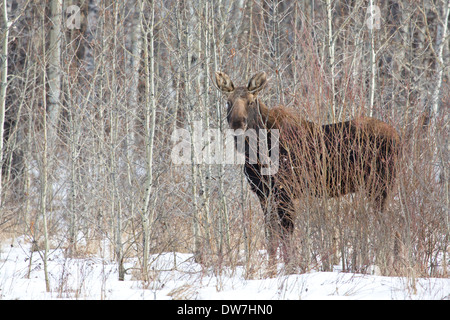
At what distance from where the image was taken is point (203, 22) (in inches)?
273

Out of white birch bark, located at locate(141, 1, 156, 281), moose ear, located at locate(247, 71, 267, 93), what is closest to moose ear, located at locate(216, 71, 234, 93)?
moose ear, located at locate(247, 71, 267, 93)

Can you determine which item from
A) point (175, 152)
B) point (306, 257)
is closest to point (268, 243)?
point (306, 257)

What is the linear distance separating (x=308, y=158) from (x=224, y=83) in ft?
4.91

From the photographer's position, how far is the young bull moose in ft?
20.6

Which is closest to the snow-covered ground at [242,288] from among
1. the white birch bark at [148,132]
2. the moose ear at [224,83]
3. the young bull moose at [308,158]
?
the white birch bark at [148,132]

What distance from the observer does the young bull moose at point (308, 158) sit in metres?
6.29

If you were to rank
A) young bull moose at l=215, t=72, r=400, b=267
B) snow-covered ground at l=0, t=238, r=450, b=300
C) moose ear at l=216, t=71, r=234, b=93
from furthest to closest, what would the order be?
moose ear at l=216, t=71, r=234, b=93 < young bull moose at l=215, t=72, r=400, b=267 < snow-covered ground at l=0, t=238, r=450, b=300

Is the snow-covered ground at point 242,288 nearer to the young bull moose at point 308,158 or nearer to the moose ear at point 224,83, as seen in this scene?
the young bull moose at point 308,158

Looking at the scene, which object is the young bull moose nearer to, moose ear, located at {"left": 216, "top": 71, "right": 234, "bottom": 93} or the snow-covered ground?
moose ear, located at {"left": 216, "top": 71, "right": 234, "bottom": 93}

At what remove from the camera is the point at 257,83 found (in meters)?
6.97

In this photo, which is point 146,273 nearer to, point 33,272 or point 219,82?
point 33,272

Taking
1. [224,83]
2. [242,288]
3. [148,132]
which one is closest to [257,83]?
[224,83]
